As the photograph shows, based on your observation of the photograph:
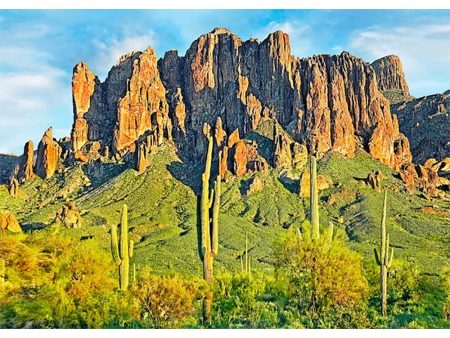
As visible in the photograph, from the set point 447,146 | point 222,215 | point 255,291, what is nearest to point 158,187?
point 222,215

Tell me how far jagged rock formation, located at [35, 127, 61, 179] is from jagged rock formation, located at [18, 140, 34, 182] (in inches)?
77.4

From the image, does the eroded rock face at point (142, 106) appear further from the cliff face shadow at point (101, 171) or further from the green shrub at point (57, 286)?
the green shrub at point (57, 286)

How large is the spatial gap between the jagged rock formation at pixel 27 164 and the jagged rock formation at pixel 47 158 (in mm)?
1966

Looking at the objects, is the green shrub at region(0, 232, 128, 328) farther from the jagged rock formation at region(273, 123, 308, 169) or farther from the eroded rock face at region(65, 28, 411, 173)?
the eroded rock face at region(65, 28, 411, 173)

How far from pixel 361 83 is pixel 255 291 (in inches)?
6292

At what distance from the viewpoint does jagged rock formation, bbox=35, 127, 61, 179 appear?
177000mm

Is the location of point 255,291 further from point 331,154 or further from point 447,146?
point 447,146

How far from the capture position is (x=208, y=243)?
97.0 feet

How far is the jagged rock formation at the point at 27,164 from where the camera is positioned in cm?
17981

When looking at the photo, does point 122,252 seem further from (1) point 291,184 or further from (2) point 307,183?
(1) point 291,184

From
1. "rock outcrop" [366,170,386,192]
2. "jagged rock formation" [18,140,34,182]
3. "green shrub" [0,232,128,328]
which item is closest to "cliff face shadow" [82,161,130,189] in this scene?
"jagged rock formation" [18,140,34,182]

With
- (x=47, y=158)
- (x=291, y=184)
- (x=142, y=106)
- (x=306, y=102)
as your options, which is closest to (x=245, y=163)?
(x=291, y=184)

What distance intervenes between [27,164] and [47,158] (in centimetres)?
790

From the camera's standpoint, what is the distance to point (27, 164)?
180875 millimetres
